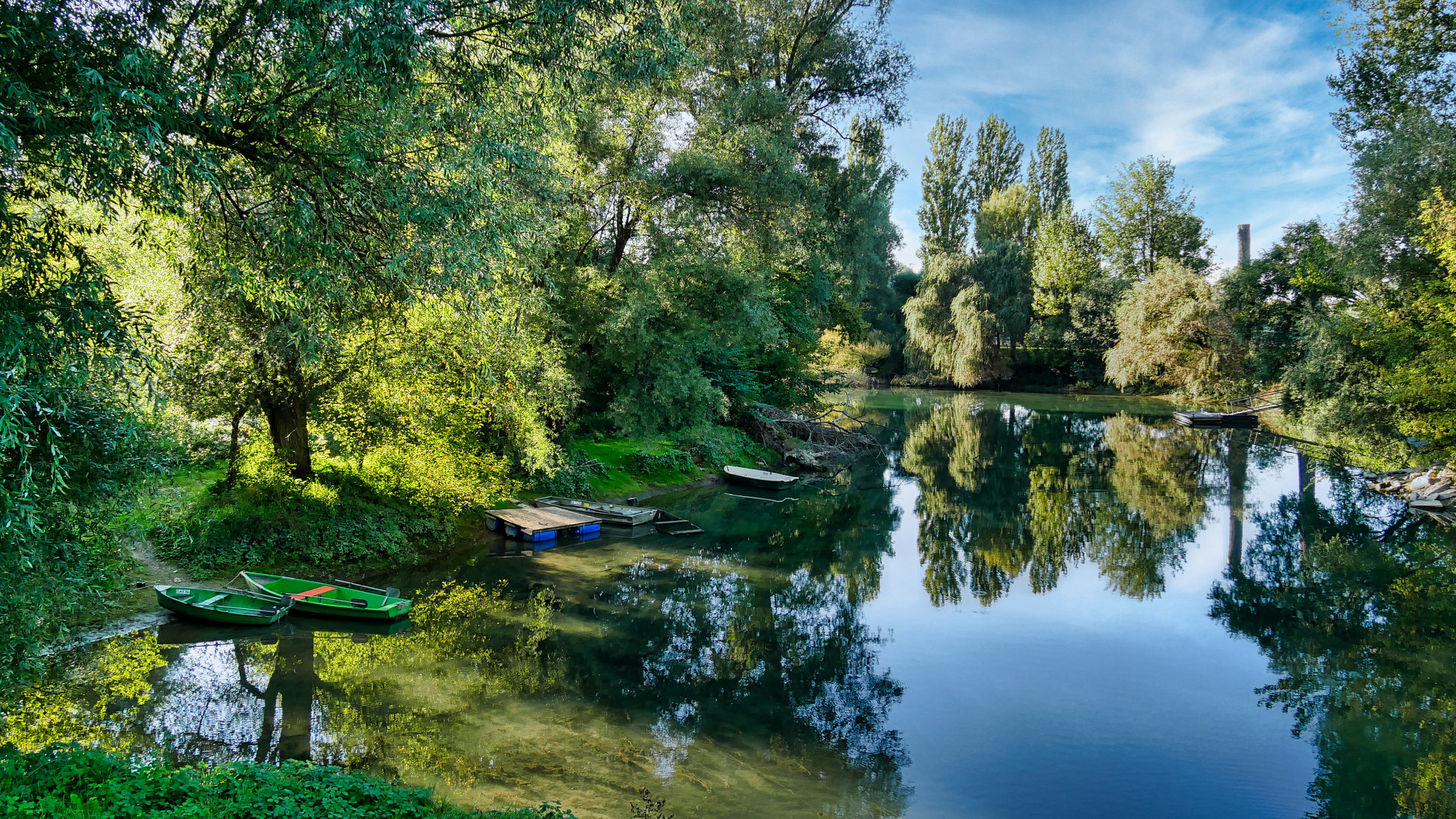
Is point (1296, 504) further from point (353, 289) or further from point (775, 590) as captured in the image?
point (353, 289)

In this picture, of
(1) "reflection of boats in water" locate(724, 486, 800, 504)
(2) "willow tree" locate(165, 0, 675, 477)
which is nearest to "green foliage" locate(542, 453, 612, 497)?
(1) "reflection of boats in water" locate(724, 486, 800, 504)

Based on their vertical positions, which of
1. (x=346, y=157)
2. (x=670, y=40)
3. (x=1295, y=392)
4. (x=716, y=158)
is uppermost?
(x=716, y=158)

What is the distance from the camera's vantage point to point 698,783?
8.11 meters

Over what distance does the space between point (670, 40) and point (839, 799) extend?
30.8 ft

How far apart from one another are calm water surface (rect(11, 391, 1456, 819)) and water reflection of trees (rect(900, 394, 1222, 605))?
0.68 feet

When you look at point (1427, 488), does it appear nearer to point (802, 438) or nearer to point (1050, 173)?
point (802, 438)

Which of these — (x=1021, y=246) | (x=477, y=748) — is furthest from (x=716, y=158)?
(x=1021, y=246)

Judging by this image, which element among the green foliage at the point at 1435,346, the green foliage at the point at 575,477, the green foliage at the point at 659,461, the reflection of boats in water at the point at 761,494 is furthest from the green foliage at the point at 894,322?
the green foliage at the point at 575,477

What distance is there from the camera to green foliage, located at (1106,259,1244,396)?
145 ft

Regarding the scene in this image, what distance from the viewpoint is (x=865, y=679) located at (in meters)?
11.2

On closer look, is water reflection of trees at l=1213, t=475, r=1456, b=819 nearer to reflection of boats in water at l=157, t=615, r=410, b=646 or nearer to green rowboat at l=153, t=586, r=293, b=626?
reflection of boats in water at l=157, t=615, r=410, b=646

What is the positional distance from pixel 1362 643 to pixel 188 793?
16214 mm

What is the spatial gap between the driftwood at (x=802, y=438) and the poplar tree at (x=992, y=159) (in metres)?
36.0

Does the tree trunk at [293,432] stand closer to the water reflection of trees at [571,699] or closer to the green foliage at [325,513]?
the green foliage at [325,513]
